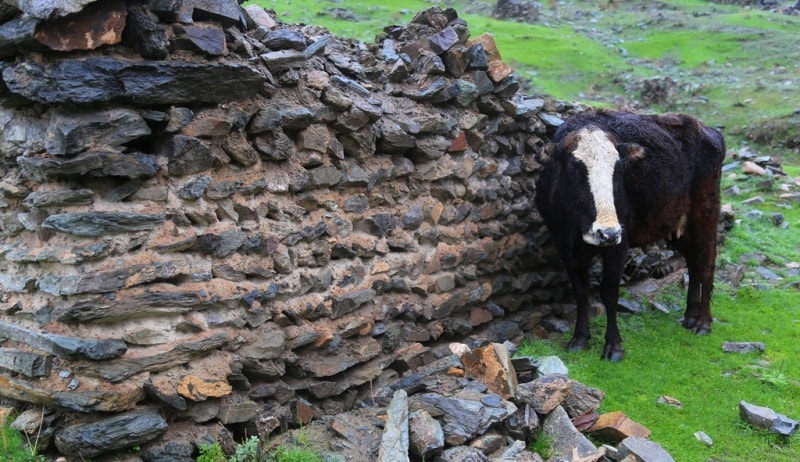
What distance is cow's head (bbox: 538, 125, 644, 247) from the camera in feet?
20.8

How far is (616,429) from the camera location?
5254mm

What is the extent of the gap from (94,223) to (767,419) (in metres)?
5.23

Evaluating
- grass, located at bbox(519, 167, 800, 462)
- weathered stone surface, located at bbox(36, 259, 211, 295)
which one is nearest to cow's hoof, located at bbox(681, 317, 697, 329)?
grass, located at bbox(519, 167, 800, 462)

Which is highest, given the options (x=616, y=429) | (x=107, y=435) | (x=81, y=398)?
(x=81, y=398)

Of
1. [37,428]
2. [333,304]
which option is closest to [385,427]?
[333,304]

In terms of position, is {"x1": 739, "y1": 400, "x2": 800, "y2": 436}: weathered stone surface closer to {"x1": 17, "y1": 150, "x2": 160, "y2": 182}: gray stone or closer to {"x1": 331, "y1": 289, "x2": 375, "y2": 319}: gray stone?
{"x1": 331, "y1": 289, "x2": 375, "y2": 319}: gray stone

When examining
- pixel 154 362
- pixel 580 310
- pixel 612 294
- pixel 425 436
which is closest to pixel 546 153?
pixel 612 294

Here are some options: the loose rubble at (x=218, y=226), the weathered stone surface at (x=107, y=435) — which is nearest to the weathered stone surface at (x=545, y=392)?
the loose rubble at (x=218, y=226)

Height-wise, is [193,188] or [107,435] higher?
[193,188]

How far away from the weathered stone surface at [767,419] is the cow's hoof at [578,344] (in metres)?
1.78

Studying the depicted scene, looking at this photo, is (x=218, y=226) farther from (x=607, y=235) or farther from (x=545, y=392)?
(x=607, y=235)

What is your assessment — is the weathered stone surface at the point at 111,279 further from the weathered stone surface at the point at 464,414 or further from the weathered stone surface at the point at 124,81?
the weathered stone surface at the point at 464,414

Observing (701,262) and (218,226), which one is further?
(701,262)

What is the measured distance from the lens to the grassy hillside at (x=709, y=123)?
20.2 feet
